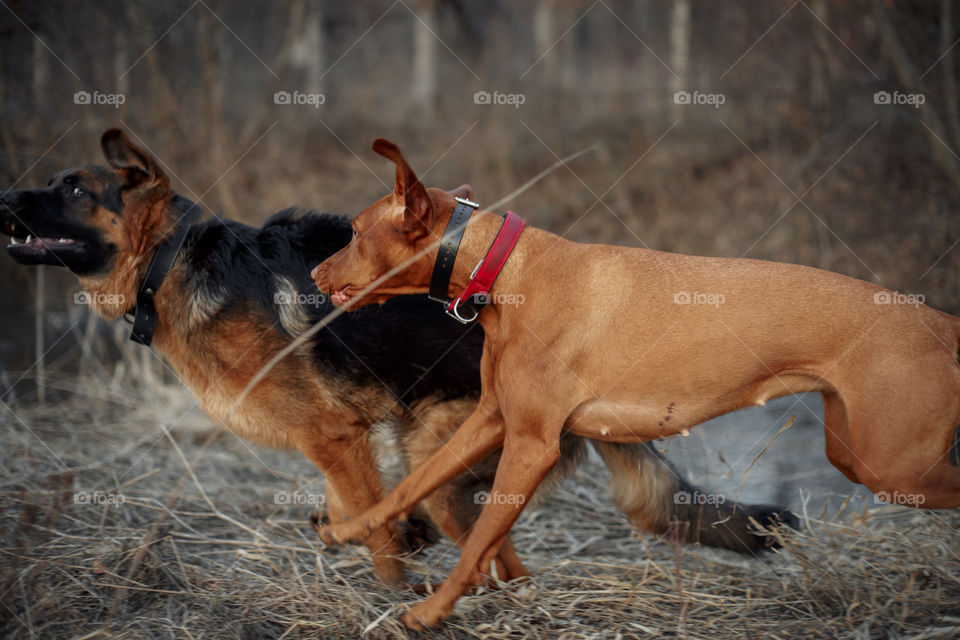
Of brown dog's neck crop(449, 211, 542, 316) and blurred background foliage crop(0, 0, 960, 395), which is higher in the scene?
blurred background foliage crop(0, 0, 960, 395)

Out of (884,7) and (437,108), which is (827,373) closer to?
(884,7)

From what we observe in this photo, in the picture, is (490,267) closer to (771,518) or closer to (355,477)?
(355,477)

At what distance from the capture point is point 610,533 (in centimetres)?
488

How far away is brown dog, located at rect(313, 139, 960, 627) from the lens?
2.92m

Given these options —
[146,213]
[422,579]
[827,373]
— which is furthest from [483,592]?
[146,213]

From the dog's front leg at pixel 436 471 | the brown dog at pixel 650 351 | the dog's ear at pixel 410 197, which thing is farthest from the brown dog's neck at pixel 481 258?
the dog's front leg at pixel 436 471

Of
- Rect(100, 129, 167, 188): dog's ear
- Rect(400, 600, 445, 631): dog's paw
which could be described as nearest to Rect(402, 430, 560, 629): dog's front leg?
Rect(400, 600, 445, 631): dog's paw

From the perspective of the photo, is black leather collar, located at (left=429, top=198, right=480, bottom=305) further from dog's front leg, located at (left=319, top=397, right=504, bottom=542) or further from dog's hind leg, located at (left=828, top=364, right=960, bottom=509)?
dog's hind leg, located at (left=828, top=364, right=960, bottom=509)

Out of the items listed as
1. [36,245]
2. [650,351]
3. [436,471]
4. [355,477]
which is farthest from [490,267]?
[36,245]

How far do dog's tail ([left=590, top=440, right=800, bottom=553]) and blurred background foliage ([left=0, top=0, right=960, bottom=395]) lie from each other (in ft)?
4.57

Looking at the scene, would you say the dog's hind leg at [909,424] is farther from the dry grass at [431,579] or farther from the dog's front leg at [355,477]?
the dog's front leg at [355,477]

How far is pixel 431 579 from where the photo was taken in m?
4.30

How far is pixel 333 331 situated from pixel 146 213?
47.0 inches

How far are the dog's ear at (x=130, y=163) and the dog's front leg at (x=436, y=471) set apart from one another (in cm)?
210
